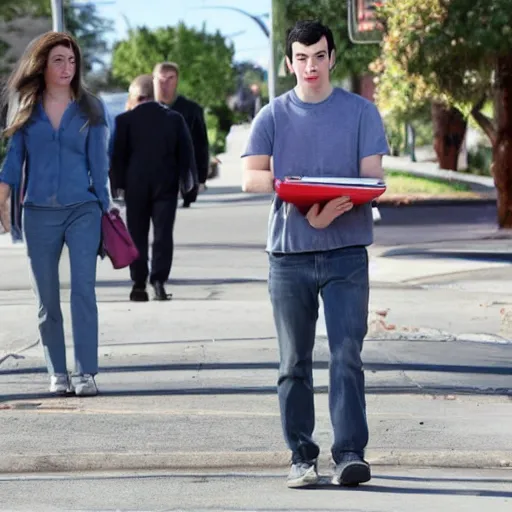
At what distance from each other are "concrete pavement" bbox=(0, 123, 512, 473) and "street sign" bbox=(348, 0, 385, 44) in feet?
7.96

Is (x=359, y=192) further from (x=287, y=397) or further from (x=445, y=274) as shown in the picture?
(x=445, y=274)

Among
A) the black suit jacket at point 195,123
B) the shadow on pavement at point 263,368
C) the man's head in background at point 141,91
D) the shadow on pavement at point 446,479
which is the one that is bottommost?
the shadow on pavement at point 263,368

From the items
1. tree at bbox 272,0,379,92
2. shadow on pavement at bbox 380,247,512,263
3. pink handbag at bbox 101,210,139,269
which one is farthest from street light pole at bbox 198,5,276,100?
pink handbag at bbox 101,210,139,269

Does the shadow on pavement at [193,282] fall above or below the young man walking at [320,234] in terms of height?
below

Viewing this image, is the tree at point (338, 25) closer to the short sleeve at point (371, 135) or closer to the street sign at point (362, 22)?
the street sign at point (362, 22)

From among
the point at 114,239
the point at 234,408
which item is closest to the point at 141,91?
the point at 114,239

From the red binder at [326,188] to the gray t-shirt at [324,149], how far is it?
6.7 inches

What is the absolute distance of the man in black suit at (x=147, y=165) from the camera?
561 inches

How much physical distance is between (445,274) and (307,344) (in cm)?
1098

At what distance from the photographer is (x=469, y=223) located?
1091 inches

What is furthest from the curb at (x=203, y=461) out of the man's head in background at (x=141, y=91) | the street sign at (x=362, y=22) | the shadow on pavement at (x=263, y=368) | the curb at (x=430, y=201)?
the curb at (x=430, y=201)

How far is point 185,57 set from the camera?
83.5 metres

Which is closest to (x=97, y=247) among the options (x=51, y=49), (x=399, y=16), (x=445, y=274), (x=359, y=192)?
(x=51, y=49)

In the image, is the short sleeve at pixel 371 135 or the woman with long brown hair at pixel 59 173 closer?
the short sleeve at pixel 371 135
